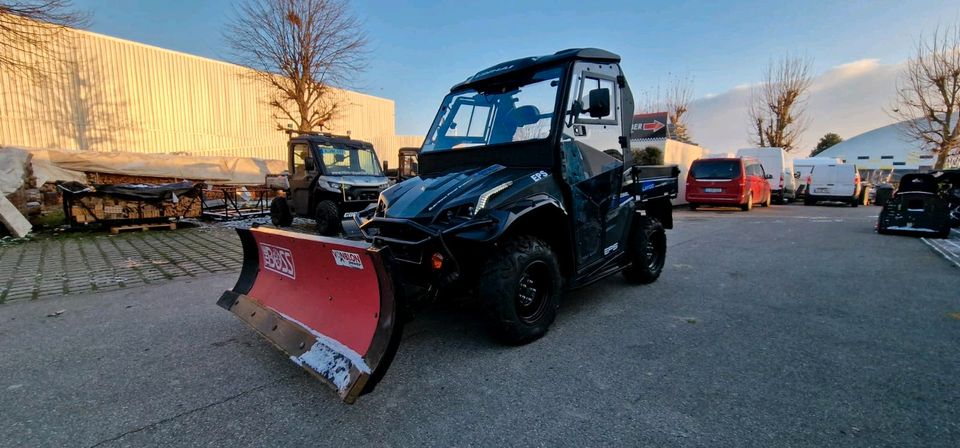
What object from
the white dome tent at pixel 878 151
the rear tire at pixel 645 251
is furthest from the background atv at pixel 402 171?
the white dome tent at pixel 878 151

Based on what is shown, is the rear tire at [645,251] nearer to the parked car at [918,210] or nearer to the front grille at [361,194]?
the front grille at [361,194]

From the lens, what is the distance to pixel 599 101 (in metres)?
3.79

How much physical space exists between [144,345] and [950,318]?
7002 millimetres

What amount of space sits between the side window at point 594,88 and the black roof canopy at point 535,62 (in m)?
0.20

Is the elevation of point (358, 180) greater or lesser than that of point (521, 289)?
greater

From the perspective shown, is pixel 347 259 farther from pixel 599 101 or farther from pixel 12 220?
pixel 12 220

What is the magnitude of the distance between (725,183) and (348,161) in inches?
503

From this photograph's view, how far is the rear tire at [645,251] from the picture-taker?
5.00 meters

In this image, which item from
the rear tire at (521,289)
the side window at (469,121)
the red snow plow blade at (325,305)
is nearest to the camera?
the red snow plow blade at (325,305)

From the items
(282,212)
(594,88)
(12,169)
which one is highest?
Answer: (594,88)

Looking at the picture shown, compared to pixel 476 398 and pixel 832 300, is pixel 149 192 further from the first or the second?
pixel 832 300

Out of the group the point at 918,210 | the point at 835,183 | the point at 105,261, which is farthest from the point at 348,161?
the point at 835,183

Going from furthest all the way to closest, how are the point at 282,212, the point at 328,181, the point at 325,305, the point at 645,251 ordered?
the point at 282,212
the point at 328,181
the point at 645,251
the point at 325,305

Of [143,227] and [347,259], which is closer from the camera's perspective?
[347,259]
